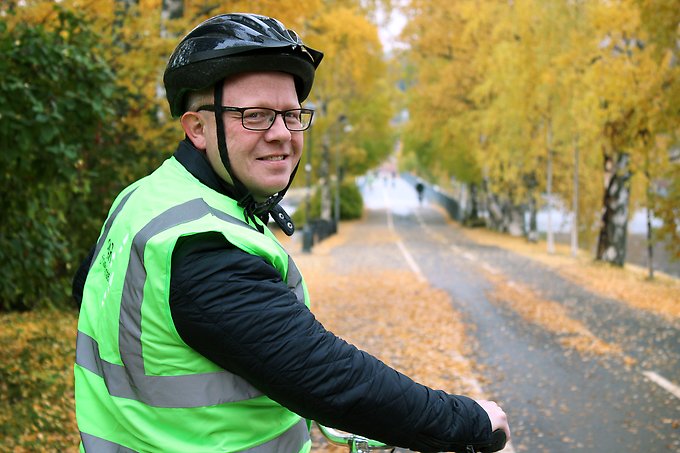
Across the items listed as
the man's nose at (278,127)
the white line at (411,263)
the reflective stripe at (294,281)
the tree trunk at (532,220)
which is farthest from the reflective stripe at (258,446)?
the tree trunk at (532,220)

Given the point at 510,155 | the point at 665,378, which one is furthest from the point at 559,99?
the point at 665,378

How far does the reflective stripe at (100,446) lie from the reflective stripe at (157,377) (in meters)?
0.12

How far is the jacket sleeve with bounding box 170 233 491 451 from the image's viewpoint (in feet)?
4.93

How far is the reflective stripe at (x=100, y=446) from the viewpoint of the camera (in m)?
A: 1.70

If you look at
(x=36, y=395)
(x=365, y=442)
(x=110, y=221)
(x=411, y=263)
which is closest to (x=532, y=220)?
(x=411, y=263)

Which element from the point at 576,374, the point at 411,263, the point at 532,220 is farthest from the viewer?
the point at 532,220

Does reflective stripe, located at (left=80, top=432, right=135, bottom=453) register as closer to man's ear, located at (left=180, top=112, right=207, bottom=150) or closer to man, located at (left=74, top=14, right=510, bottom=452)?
man, located at (left=74, top=14, right=510, bottom=452)

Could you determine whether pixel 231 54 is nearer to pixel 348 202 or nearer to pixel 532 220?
pixel 532 220

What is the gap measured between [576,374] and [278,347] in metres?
8.88

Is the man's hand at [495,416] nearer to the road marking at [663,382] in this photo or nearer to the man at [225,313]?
the man at [225,313]

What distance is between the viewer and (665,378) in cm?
953

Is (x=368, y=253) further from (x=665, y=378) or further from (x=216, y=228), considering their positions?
(x=216, y=228)

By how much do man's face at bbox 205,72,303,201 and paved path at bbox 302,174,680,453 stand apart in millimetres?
5764

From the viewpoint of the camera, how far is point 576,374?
383 inches
